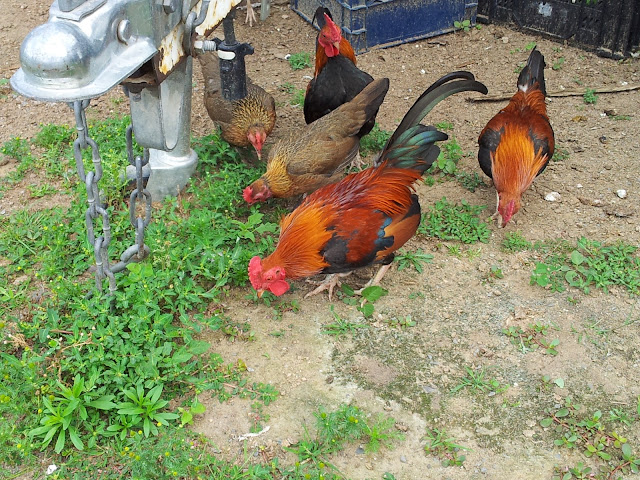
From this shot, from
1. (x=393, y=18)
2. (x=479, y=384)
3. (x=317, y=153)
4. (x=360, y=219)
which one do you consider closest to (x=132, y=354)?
(x=360, y=219)

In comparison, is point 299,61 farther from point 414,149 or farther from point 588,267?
point 588,267

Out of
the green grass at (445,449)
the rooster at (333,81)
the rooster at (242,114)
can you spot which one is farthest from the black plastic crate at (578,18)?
the green grass at (445,449)

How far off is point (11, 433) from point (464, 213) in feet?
10.8

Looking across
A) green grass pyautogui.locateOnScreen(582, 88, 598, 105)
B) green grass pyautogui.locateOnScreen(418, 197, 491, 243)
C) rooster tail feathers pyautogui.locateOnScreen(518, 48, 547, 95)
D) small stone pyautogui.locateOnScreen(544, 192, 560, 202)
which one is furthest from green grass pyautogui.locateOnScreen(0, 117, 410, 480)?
green grass pyautogui.locateOnScreen(582, 88, 598, 105)

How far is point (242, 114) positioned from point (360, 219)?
1600mm

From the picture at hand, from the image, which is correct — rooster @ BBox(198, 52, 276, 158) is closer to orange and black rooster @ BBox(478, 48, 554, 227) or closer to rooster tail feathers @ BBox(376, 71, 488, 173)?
rooster tail feathers @ BBox(376, 71, 488, 173)

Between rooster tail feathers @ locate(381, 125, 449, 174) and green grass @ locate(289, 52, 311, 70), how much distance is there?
9.36 feet

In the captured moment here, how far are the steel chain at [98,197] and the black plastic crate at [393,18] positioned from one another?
4.42m

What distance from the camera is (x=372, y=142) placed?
5332 millimetres

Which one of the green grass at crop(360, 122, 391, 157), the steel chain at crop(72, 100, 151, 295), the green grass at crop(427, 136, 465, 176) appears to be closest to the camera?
the steel chain at crop(72, 100, 151, 295)

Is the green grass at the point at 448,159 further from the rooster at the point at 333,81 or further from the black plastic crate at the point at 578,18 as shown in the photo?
the black plastic crate at the point at 578,18

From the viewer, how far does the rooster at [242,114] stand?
15.4 ft

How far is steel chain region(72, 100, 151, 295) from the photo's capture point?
7.32 ft

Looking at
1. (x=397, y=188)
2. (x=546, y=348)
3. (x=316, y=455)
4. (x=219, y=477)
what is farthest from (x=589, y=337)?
(x=219, y=477)
